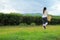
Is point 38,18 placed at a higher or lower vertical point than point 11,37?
lower

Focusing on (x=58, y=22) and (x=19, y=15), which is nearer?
(x=19, y=15)

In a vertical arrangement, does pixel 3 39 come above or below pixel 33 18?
above

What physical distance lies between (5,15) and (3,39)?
52.6 feet

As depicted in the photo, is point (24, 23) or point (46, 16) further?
point (24, 23)

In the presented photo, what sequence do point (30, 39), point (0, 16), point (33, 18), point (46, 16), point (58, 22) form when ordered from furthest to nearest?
point (58, 22)
point (33, 18)
point (0, 16)
point (46, 16)
point (30, 39)

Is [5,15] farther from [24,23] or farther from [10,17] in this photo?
[24,23]

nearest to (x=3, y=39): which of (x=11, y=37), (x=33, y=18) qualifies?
(x=11, y=37)

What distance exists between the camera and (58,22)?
3538 cm

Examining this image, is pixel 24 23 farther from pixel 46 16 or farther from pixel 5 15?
pixel 46 16

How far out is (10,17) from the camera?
3055 cm

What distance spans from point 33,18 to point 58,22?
14.6 ft

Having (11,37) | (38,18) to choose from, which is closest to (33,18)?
(38,18)

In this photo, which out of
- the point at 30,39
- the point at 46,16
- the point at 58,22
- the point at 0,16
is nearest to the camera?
the point at 30,39

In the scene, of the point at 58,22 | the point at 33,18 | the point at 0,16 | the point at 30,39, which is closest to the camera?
the point at 30,39
